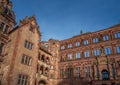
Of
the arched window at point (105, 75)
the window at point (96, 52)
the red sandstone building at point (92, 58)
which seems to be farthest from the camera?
the window at point (96, 52)

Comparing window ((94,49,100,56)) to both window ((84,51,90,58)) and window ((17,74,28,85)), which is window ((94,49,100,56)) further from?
window ((17,74,28,85))

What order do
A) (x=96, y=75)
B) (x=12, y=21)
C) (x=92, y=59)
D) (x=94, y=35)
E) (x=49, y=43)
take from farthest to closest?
(x=49, y=43)
(x=94, y=35)
(x=92, y=59)
(x=96, y=75)
(x=12, y=21)

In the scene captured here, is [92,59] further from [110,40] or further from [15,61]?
[15,61]

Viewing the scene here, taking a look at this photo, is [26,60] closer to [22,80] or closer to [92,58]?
[22,80]

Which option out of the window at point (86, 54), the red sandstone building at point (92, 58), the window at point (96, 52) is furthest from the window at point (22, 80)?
the window at point (96, 52)

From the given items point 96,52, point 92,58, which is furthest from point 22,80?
point 96,52

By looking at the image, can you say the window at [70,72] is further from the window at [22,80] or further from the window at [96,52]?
the window at [22,80]

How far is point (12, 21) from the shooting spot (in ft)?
98.3

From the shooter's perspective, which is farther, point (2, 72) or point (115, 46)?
point (115, 46)

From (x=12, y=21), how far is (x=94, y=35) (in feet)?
76.2

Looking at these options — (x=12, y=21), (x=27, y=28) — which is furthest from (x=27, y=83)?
(x=12, y=21)

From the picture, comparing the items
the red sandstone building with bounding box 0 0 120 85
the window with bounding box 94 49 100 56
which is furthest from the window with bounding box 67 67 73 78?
the window with bounding box 94 49 100 56

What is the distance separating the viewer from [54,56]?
4169 cm

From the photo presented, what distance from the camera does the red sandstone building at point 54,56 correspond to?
26.2 m
